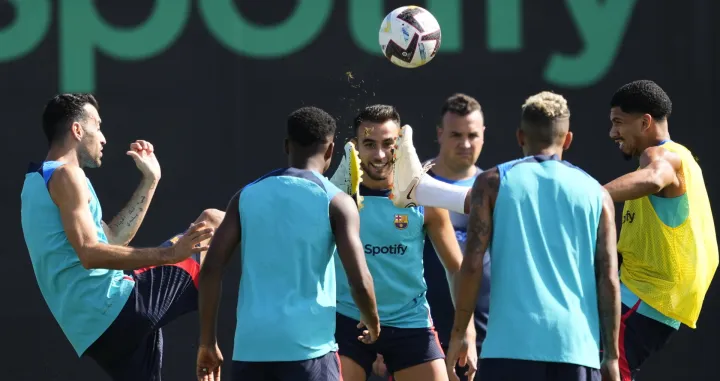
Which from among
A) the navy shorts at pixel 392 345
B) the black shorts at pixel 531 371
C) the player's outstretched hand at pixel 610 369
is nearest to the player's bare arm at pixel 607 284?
the player's outstretched hand at pixel 610 369

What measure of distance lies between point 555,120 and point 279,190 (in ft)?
3.87

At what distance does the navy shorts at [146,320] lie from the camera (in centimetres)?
585

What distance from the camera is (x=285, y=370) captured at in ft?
15.9


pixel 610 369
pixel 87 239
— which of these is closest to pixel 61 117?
pixel 87 239

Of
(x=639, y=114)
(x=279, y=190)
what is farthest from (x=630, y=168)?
(x=279, y=190)

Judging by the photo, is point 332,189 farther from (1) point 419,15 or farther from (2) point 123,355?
(1) point 419,15

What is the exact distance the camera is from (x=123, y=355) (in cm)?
594

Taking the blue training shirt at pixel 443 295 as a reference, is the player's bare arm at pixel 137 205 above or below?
above

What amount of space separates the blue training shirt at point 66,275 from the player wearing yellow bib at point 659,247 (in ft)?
8.39

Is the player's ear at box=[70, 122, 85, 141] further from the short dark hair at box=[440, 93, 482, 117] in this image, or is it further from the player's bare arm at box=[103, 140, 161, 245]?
the short dark hair at box=[440, 93, 482, 117]

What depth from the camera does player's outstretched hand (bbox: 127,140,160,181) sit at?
253 inches

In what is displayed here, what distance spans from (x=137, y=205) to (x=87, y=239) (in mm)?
925

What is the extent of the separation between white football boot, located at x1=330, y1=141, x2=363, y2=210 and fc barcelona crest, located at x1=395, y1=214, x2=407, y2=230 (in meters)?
0.20

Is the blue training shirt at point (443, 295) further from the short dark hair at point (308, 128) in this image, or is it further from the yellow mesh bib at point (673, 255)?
the short dark hair at point (308, 128)
